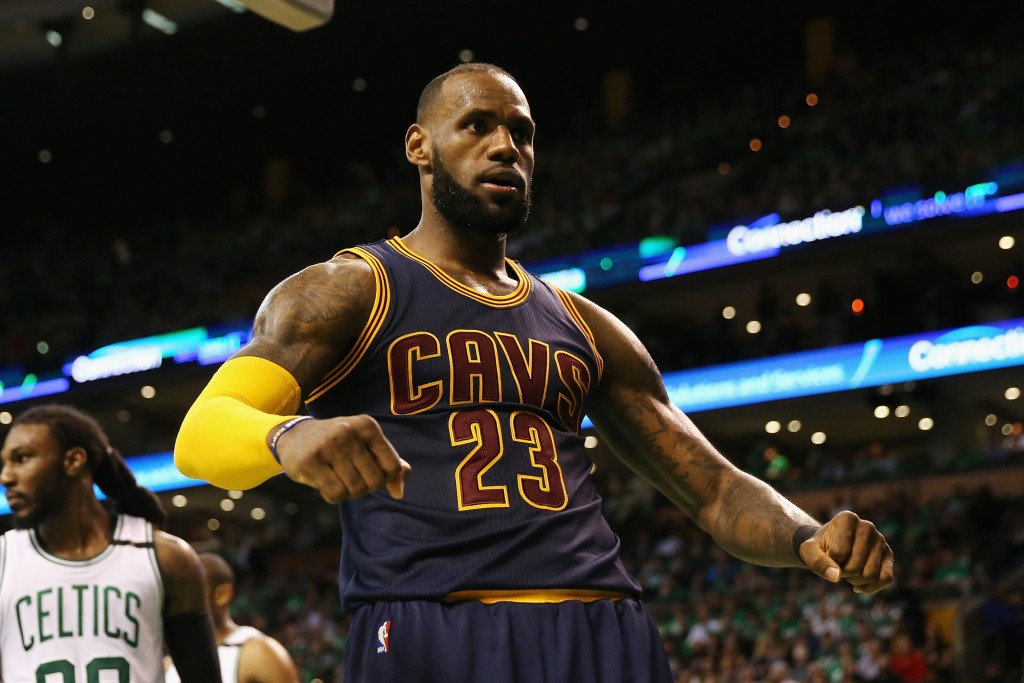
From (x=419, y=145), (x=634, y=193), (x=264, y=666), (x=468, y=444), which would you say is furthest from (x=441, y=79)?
(x=634, y=193)

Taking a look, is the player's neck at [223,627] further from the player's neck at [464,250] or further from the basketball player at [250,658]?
the player's neck at [464,250]

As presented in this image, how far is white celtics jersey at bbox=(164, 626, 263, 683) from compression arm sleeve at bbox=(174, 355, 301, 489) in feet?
10.8

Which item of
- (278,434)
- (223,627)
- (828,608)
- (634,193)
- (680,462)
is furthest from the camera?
(634,193)

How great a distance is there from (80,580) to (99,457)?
A: 39cm

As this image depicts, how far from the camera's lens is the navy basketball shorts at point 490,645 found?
8.47 ft

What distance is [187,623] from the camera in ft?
13.4

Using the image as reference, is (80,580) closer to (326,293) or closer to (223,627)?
(326,293)

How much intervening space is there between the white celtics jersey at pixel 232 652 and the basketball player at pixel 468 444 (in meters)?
3.07

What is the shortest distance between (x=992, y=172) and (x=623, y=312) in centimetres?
660

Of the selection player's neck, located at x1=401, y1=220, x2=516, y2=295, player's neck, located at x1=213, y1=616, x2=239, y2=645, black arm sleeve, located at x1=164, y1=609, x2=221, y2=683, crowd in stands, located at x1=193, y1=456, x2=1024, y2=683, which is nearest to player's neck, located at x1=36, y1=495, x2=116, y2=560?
black arm sleeve, located at x1=164, y1=609, x2=221, y2=683

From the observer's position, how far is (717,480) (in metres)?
3.11

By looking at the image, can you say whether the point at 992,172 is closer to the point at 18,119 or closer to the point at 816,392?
the point at 816,392

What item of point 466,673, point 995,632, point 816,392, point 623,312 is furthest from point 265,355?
point 623,312

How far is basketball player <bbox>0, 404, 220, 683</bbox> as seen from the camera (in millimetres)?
3926
